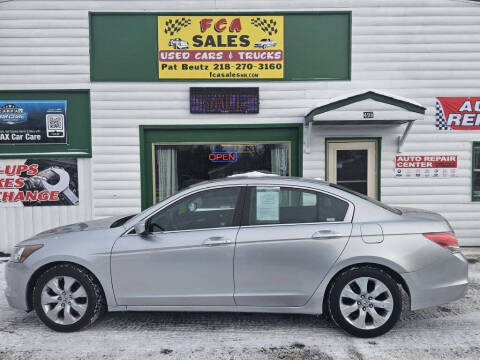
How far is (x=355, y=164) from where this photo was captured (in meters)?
7.93

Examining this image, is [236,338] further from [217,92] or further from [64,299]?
[217,92]

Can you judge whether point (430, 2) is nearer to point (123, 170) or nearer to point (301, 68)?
point (301, 68)

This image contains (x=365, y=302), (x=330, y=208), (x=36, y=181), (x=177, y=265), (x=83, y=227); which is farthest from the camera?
(x=36, y=181)

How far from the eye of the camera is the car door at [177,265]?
3900mm

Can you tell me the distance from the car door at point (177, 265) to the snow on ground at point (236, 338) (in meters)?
0.36

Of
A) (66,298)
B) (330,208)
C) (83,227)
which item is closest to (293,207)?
(330,208)

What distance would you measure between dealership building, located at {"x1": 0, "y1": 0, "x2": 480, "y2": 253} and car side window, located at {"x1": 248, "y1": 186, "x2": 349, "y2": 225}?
3.73 meters

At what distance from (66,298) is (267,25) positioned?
6.06 metres

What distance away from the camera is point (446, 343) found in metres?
3.77

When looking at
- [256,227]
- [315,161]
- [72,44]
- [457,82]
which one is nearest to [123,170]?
[72,44]

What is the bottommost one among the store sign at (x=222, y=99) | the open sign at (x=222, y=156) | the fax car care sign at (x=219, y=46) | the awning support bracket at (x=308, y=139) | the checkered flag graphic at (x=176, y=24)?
the open sign at (x=222, y=156)

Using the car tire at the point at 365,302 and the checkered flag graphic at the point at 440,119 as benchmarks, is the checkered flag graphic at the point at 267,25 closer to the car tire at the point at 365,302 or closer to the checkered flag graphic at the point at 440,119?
the checkered flag graphic at the point at 440,119

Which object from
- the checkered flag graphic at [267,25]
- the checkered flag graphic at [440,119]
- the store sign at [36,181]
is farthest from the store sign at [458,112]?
the store sign at [36,181]

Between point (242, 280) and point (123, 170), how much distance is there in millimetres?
4619
